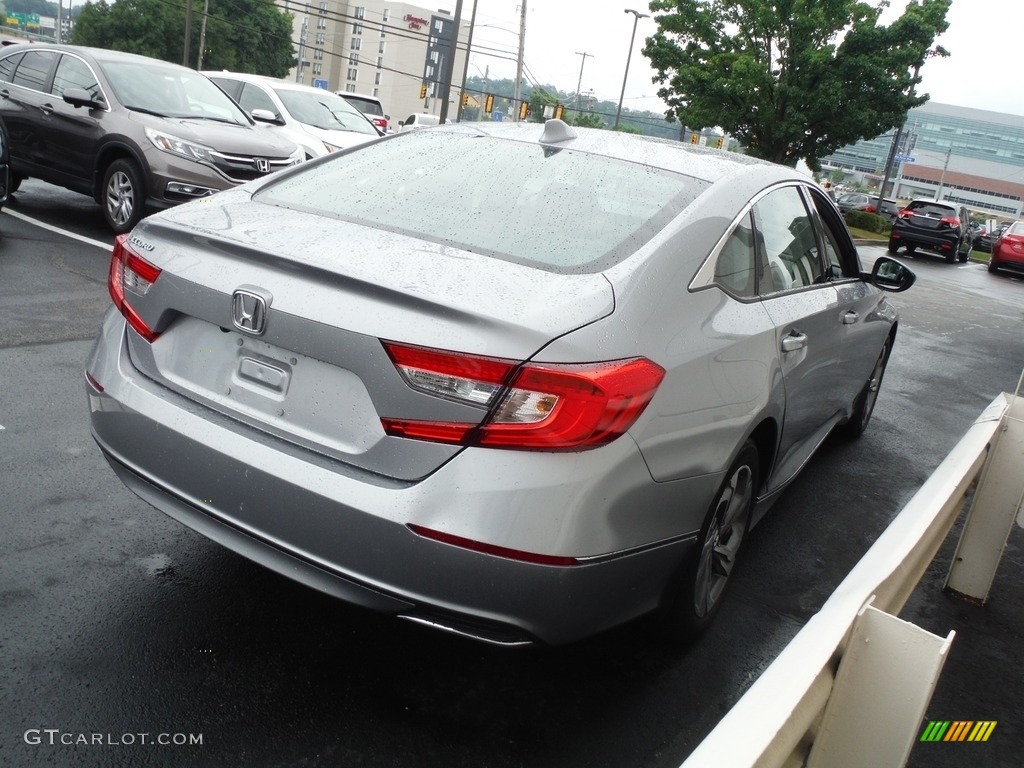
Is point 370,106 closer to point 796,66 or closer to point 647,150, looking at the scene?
point 796,66

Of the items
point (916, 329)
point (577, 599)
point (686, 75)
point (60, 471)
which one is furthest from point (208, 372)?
point (686, 75)

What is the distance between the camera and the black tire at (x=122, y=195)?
939 cm

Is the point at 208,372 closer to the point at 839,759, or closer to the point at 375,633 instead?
the point at 375,633

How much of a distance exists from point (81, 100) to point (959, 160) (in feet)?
600

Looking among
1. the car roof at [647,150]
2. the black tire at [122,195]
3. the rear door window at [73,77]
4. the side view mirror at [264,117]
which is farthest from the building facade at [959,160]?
the car roof at [647,150]

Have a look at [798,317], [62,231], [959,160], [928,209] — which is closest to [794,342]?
[798,317]

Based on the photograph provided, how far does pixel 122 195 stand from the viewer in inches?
378

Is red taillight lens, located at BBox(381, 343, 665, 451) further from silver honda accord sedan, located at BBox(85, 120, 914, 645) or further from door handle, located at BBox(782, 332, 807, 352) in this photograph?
door handle, located at BBox(782, 332, 807, 352)

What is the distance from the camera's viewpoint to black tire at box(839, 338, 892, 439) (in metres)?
6.11

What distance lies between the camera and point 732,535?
357 centimetres

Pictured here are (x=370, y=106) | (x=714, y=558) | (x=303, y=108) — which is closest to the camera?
(x=714, y=558)

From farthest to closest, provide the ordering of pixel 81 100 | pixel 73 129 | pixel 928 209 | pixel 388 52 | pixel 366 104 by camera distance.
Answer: pixel 388 52 → pixel 928 209 → pixel 366 104 → pixel 73 129 → pixel 81 100

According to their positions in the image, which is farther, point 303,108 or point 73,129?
point 303,108

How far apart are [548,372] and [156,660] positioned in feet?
4.69
